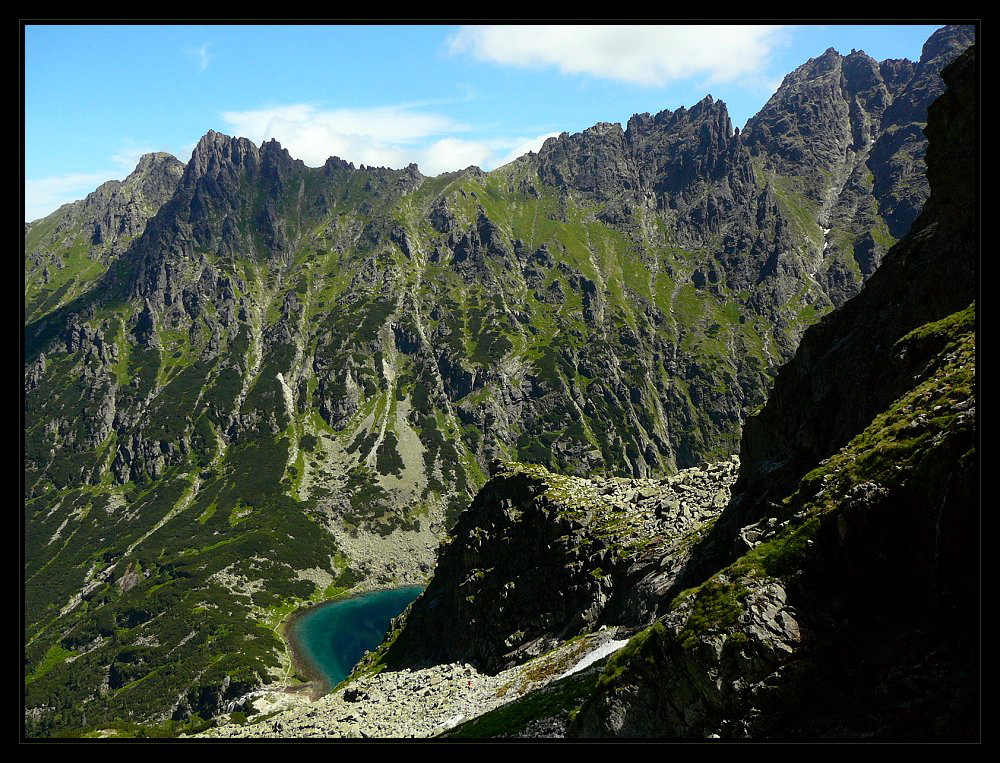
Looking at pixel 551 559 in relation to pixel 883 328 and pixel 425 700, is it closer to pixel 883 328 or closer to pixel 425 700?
pixel 425 700

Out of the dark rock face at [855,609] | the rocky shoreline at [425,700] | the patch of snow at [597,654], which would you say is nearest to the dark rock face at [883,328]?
the dark rock face at [855,609]

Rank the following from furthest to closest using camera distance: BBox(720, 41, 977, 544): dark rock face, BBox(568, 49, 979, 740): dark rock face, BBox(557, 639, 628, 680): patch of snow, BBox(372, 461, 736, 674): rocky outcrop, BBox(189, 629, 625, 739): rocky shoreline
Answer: BBox(372, 461, 736, 674): rocky outcrop, BBox(189, 629, 625, 739): rocky shoreline, BBox(557, 639, 628, 680): patch of snow, BBox(720, 41, 977, 544): dark rock face, BBox(568, 49, 979, 740): dark rock face

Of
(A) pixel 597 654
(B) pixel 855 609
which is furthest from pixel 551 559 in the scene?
(B) pixel 855 609

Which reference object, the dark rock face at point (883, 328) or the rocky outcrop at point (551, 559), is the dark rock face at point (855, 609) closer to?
the dark rock face at point (883, 328)

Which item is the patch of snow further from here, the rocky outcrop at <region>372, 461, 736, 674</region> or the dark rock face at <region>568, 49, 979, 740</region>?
the dark rock face at <region>568, 49, 979, 740</region>

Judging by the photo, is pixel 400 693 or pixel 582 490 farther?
pixel 582 490

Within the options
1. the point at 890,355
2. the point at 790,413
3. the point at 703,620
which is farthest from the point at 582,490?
the point at 703,620

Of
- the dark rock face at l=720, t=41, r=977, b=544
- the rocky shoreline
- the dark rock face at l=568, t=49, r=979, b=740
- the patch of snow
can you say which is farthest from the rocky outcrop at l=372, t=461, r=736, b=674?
the dark rock face at l=568, t=49, r=979, b=740

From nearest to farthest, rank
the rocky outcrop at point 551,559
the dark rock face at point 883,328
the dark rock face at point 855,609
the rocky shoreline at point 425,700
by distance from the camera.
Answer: the dark rock face at point 855,609
the dark rock face at point 883,328
the rocky shoreline at point 425,700
the rocky outcrop at point 551,559

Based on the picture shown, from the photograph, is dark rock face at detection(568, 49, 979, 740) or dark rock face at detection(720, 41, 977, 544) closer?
dark rock face at detection(568, 49, 979, 740)

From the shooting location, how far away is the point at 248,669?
19025 cm
